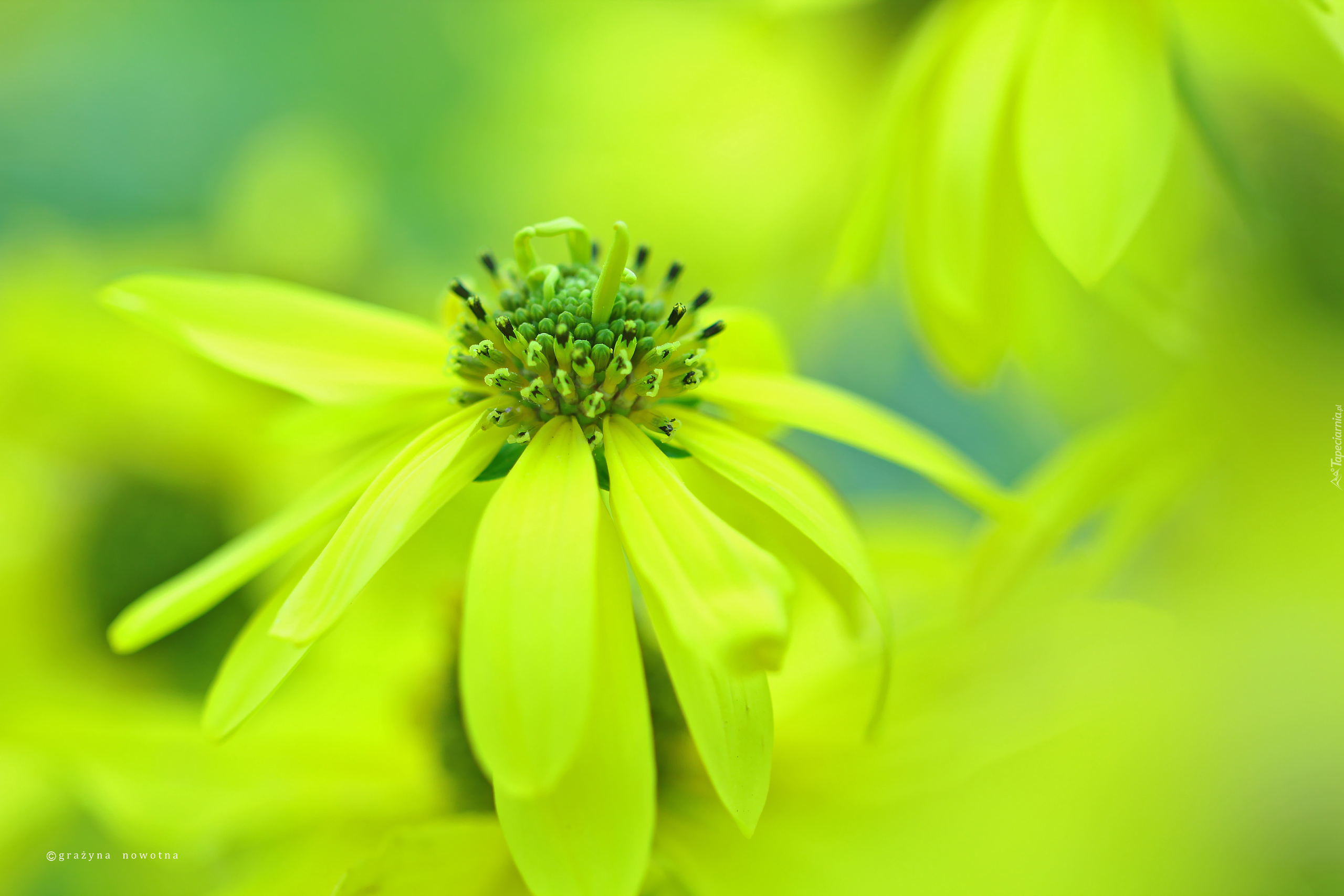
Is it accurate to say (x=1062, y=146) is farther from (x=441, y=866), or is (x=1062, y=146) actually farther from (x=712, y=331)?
(x=441, y=866)

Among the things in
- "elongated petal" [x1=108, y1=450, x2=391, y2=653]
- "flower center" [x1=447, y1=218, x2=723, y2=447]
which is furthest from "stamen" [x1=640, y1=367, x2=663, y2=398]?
"elongated petal" [x1=108, y1=450, x2=391, y2=653]

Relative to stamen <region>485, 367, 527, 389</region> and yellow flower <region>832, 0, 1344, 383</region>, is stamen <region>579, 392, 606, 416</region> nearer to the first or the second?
stamen <region>485, 367, 527, 389</region>

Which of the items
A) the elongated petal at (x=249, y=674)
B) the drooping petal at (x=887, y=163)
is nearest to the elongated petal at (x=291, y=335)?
the elongated petal at (x=249, y=674)

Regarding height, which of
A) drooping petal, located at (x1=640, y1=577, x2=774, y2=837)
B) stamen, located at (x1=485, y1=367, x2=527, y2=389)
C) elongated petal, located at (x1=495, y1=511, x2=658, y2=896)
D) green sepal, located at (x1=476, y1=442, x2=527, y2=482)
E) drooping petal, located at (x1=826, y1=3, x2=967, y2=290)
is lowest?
elongated petal, located at (x1=495, y1=511, x2=658, y2=896)

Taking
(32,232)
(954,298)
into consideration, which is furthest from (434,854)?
(32,232)

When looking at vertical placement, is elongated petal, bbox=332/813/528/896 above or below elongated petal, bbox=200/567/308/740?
below

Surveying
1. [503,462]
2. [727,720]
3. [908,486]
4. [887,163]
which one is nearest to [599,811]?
[727,720]
